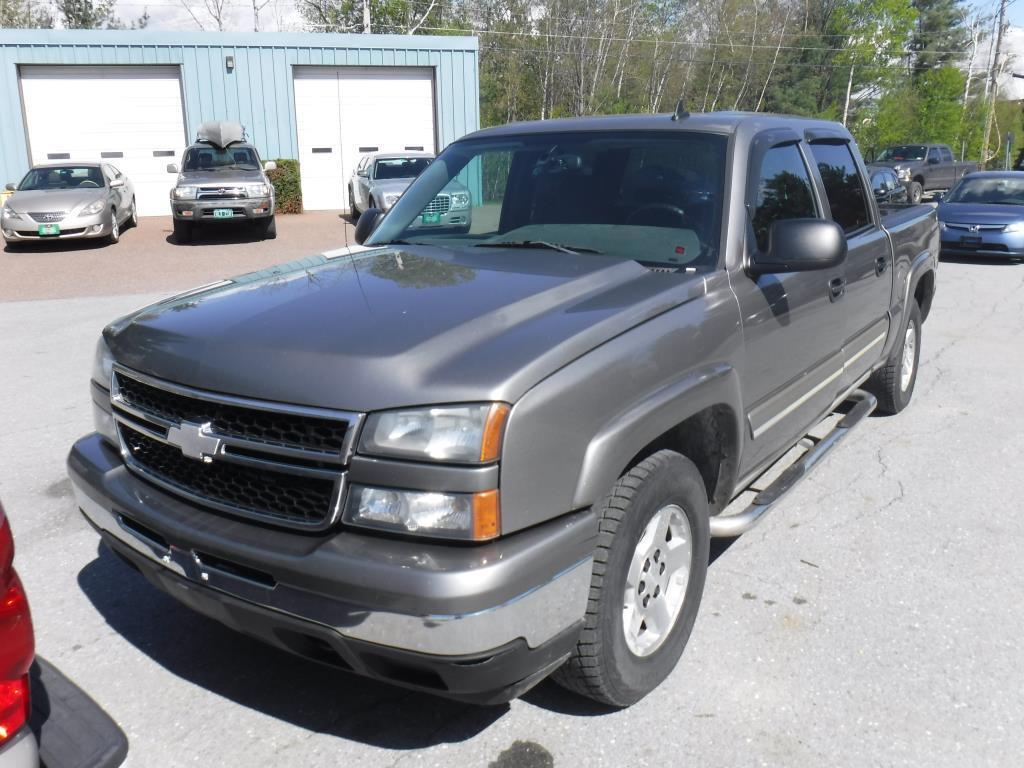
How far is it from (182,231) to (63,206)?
2.12 m

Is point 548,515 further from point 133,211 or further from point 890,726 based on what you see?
point 133,211

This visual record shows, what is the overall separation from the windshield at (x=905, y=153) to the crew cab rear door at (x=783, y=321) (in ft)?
94.2

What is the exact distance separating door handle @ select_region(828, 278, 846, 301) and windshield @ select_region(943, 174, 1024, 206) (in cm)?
1303

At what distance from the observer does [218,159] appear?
56.7ft

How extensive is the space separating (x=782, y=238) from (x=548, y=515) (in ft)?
5.19

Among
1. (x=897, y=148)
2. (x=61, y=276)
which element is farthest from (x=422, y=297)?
(x=897, y=148)

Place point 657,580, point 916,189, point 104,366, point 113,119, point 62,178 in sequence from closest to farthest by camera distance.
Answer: point 657,580 < point 104,366 < point 62,178 < point 113,119 < point 916,189

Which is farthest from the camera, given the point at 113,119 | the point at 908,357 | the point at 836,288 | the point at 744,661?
the point at 113,119

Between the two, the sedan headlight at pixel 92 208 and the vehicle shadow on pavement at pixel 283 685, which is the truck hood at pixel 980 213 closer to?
the vehicle shadow on pavement at pixel 283 685

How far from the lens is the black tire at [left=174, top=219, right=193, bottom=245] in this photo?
17062 millimetres

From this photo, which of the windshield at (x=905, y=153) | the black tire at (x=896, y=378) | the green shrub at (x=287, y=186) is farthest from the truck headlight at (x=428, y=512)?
the windshield at (x=905, y=153)

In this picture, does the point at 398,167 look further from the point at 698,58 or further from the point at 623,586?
the point at 698,58

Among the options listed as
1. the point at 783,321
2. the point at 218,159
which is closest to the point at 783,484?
the point at 783,321

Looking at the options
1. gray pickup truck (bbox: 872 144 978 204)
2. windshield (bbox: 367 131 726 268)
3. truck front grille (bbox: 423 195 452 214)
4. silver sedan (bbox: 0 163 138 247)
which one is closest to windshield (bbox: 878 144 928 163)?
gray pickup truck (bbox: 872 144 978 204)
